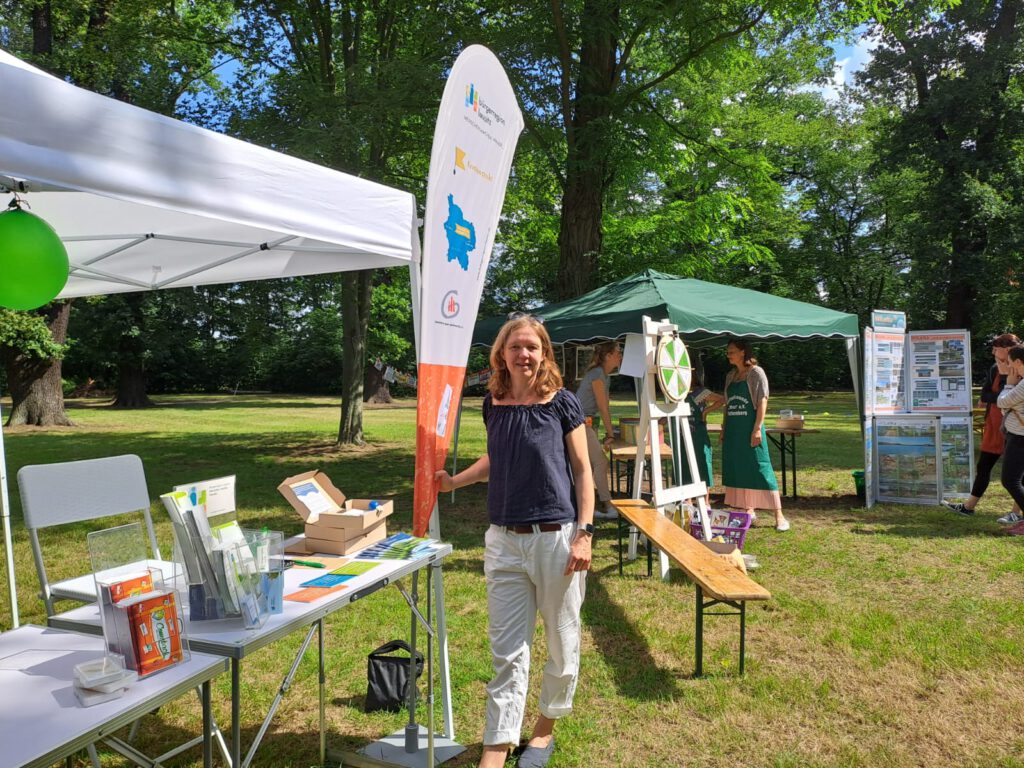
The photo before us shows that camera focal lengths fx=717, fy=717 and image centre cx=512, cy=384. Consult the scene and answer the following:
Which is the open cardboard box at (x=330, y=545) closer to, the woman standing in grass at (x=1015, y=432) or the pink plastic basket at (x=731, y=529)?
the pink plastic basket at (x=731, y=529)

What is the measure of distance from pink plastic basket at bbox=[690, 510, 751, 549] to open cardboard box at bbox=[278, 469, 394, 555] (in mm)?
3435

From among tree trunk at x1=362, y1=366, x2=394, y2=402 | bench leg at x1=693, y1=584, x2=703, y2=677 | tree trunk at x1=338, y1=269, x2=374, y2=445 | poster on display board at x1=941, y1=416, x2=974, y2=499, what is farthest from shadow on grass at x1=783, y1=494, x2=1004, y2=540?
tree trunk at x1=362, y1=366, x2=394, y2=402

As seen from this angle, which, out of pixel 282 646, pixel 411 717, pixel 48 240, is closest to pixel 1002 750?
pixel 411 717

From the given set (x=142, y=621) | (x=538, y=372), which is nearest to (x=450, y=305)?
(x=538, y=372)

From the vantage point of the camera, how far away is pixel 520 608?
254 centimetres

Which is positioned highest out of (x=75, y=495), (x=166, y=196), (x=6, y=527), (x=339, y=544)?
(x=166, y=196)

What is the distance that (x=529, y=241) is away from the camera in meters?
14.6

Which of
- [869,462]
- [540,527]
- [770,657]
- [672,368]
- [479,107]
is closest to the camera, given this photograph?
[540,527]

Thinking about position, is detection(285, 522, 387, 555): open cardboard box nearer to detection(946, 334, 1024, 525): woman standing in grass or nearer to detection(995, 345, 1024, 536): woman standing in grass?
detection(995, 345, 1024, 536): woman standing in grass

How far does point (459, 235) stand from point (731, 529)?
3.66m

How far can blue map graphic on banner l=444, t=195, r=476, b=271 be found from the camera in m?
2.84

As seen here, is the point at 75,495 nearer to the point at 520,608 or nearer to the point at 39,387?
the point at 520,608

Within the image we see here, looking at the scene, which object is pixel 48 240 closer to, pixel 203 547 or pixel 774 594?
pixel 203 547

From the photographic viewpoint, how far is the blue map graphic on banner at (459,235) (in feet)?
9.30
